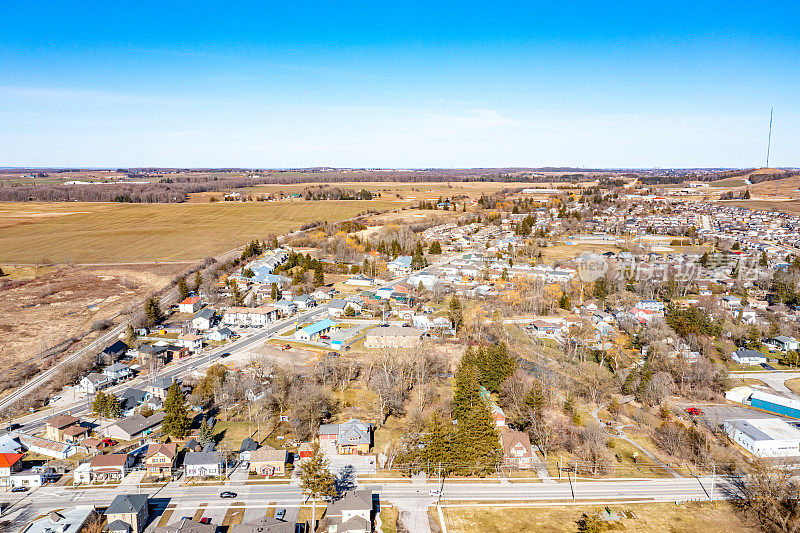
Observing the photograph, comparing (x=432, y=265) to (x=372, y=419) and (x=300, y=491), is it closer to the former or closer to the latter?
(x=372, y=419)

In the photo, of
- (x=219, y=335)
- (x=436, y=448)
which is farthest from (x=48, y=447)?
(x=436, y=448)

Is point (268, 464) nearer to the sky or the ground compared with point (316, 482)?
nearer to the ground

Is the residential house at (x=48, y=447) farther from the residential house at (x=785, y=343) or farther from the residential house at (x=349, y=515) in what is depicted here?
the residential house at (x=785, y=343)

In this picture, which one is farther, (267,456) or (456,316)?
(456,316)

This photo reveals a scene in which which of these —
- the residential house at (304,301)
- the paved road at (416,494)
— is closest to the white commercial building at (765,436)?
the paved road at (416,494)

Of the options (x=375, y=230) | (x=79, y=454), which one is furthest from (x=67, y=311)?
(x=375, y=230)

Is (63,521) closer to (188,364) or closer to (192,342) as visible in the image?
(188,364)
